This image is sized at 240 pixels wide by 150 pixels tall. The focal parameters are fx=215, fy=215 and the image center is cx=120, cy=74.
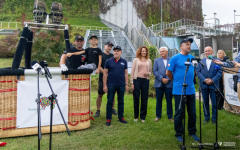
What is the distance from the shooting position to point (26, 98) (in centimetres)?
428

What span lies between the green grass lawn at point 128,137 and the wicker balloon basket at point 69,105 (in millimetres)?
133

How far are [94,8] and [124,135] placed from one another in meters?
39.2

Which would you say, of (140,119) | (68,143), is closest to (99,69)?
(140,119)

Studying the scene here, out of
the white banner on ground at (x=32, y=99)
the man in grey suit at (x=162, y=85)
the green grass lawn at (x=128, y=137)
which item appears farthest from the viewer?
the man in grey suit at (x=162, y=85)

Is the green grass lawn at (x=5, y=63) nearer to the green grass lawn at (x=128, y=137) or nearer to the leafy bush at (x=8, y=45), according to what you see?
the leafy bush at (x=8, y=45)

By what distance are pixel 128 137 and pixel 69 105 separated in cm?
143

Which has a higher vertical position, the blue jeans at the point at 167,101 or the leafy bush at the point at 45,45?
the leafy bush at the point at 45,45

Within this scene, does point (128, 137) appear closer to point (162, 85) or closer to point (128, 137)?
point (128, 137)

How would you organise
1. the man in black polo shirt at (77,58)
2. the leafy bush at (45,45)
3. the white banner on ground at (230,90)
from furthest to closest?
the leafy bush at (45,45) → the white banner on ground at (230,90) → the man in black polo shirt at (77,58)

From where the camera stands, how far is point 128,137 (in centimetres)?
432

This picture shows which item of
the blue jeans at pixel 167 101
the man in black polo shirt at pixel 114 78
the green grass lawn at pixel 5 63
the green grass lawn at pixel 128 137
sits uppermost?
the green grass lawn at pixel 5 63

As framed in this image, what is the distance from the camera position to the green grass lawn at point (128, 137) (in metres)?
3.87

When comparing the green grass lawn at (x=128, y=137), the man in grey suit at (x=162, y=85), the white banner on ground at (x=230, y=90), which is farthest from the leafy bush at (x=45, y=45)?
the white banner on ground at (x=230, y=90)

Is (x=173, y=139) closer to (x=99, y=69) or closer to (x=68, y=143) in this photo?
(x=68, y=143)
